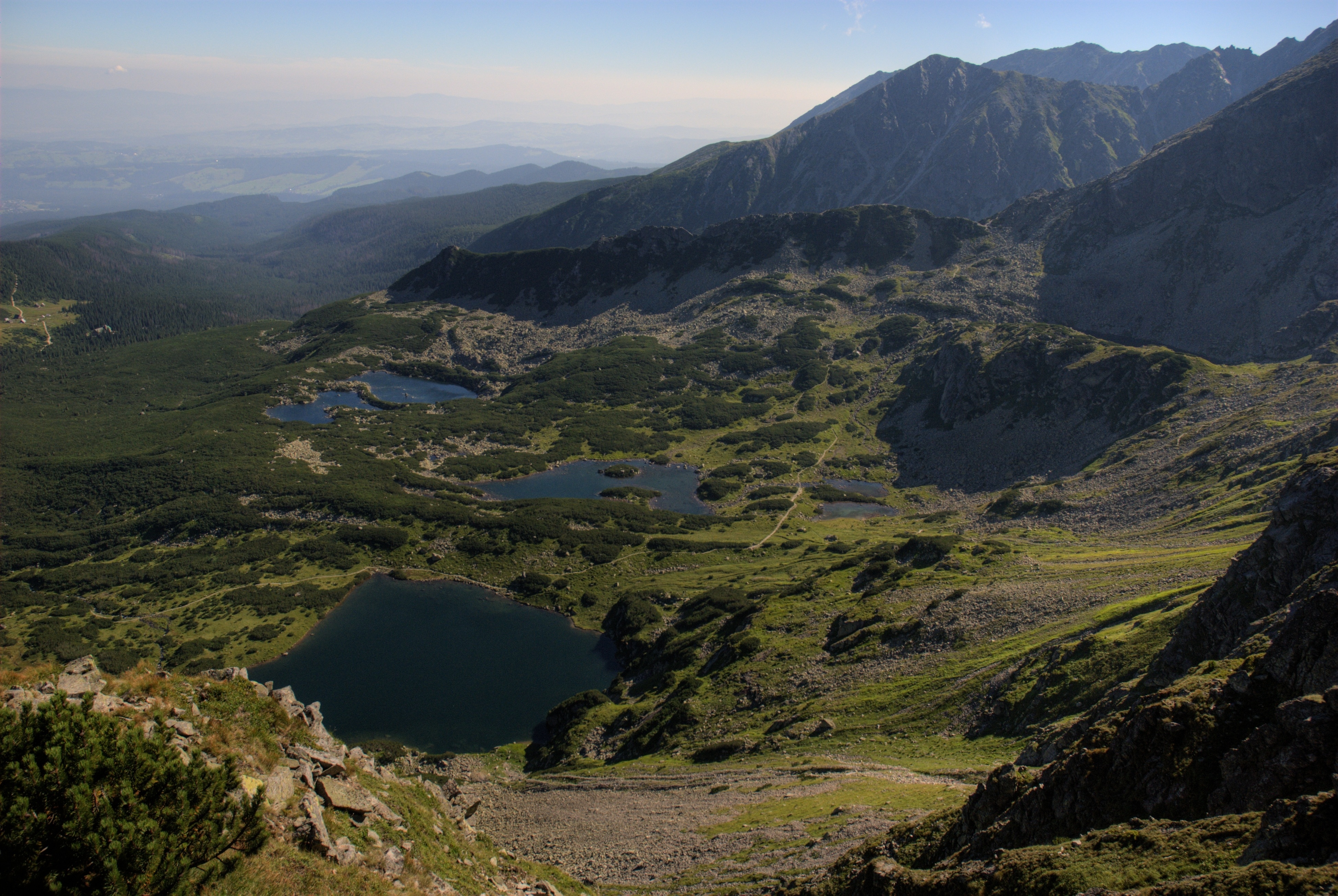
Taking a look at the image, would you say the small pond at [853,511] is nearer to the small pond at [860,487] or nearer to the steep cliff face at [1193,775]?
the small pond at [860,487]

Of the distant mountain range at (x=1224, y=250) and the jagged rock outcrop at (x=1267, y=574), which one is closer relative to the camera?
the jagged rock outcrop at (x=1267, y=574)

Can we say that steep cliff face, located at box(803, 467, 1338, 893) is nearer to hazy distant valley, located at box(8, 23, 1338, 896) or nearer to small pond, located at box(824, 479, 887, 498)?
hazy distant valley, located at box(8, 23, 1338, 896)

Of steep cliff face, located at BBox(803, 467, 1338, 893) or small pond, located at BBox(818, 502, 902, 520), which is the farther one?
small pond, located at BBox(818, 502, 902, 520)

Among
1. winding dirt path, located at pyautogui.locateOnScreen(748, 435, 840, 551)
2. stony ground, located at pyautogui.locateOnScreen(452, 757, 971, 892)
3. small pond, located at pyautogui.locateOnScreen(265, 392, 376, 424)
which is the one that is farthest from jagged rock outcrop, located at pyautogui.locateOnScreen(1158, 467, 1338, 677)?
small pond, located at pyautogui.locateOnScreen(265, 392, 376, 424)

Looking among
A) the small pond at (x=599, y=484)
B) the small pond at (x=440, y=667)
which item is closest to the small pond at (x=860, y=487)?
the small pond at (x=599, y=484)

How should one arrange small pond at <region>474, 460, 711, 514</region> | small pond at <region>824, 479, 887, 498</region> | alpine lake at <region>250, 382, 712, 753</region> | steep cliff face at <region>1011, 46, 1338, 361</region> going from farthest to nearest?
steep cliff face at <region>1011, 46, 1338, 361</region>
small pond at <region>474, 460, 711, 514</region>
small pond at <region>824, 479, 887, 498</region>
alpine lake at <region>250, 382, 712, 753</region>
